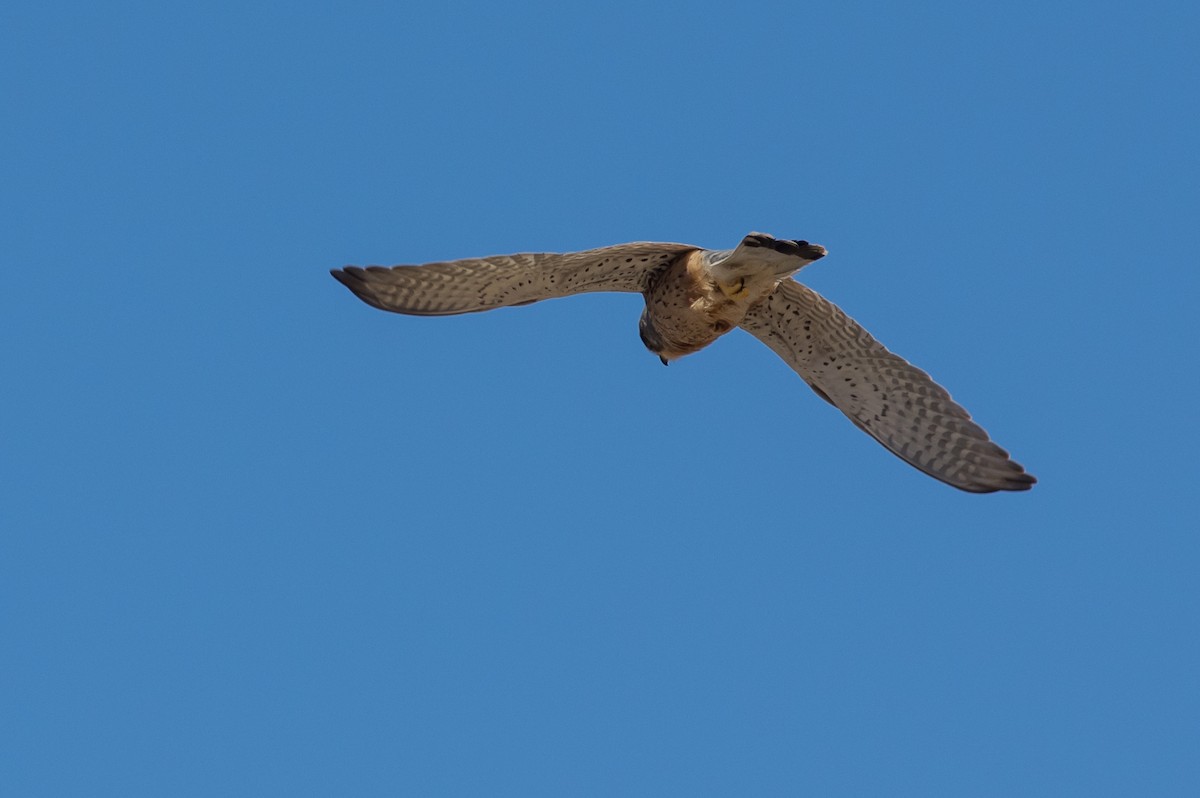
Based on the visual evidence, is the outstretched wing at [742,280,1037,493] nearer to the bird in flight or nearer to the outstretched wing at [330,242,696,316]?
the bird in flight

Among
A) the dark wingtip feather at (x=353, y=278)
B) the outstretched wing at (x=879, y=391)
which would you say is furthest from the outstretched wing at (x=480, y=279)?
the outstretched wing at (x=879, y=391)

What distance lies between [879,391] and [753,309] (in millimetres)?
1235

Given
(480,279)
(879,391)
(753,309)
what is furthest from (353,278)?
(879,391)

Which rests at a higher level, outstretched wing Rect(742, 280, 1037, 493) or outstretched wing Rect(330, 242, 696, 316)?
outstretched wing Rect(330, 242, 696, 316)

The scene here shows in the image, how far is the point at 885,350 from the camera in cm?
1360

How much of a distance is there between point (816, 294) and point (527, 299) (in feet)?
7.66

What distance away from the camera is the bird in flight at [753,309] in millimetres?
12266

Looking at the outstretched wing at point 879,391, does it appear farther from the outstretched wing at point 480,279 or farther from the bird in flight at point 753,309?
the outstretched wing at point 480,279

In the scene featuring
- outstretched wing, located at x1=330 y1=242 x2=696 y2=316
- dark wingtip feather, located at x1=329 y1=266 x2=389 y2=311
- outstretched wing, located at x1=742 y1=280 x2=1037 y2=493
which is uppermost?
dark wingtip feather, located at x1=329 y1=266 x2=389 y2=311

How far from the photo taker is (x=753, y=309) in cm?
1359

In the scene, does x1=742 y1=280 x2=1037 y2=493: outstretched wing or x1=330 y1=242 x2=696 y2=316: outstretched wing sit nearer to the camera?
x1=330 y1=242 x2=696 y2=316: outstretched wing

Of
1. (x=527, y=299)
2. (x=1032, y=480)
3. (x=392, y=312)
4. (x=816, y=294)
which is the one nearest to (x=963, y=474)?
(x=1032, y=480)

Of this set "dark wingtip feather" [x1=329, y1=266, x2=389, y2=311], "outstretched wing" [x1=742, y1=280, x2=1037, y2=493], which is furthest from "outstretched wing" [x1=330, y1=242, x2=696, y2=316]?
"outstretched wing" [x1=742, y1=280, x2=1037, y2=493]

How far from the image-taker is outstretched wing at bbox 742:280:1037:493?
13.3m
